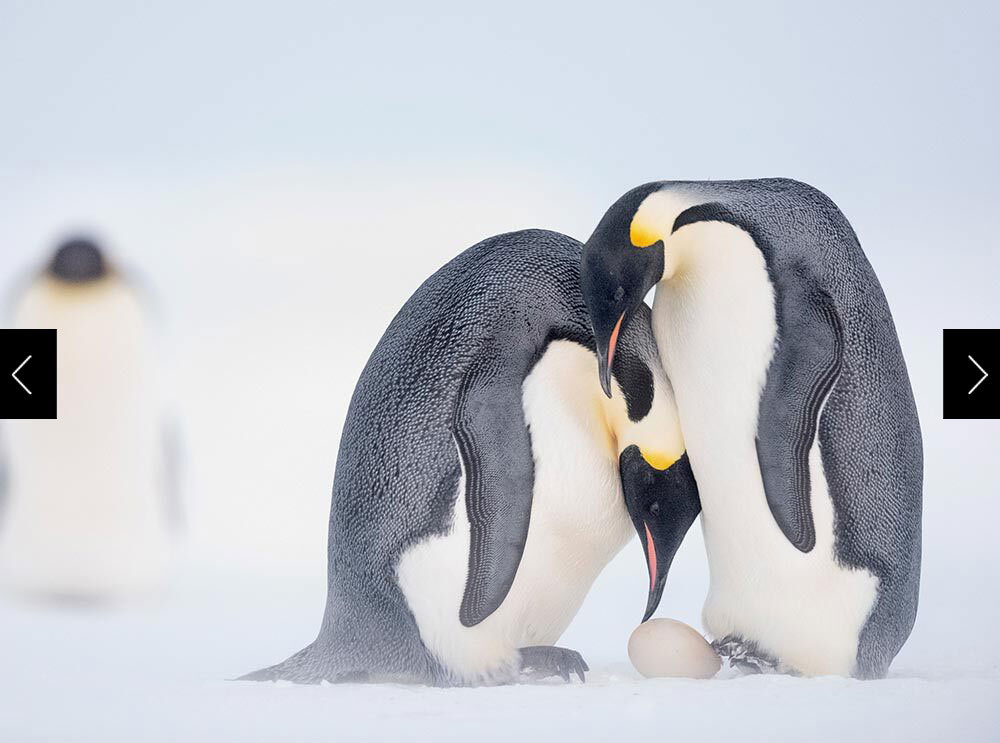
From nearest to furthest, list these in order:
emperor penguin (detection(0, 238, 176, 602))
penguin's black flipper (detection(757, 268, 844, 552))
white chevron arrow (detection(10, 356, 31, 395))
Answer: penguin's black flipper (detection(757, 268, 844, 552)) < white chevron arrow (detection(10, 356, 31, 395)) < emperor penguin (detection(0, 238, 176, 602))

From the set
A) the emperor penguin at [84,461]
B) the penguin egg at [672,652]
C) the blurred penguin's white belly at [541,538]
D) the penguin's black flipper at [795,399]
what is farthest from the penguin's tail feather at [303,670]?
the emperor penguin at [84,461]

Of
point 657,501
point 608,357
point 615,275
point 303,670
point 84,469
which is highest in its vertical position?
point 615,275

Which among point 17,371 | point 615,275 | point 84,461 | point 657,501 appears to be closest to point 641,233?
point 615,275

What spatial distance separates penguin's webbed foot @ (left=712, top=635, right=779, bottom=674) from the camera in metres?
2.23

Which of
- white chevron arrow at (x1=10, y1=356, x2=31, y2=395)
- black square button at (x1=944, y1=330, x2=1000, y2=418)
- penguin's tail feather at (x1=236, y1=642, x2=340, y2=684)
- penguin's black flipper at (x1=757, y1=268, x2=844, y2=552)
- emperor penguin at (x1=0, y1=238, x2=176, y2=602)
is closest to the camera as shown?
penguin's black flipper at (x1=757, y1=268, x2=844, y2=552)

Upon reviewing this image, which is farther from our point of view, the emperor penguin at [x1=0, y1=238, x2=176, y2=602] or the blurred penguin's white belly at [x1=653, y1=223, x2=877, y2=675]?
the emperor penguin at [x1=0, y1=238, x2=176, y2=602]

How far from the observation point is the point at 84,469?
3693 millimetres

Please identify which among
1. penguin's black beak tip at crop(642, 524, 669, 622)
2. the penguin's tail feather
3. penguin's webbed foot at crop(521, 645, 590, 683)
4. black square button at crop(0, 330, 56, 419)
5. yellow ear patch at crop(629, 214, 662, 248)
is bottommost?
the penguin's tail feather

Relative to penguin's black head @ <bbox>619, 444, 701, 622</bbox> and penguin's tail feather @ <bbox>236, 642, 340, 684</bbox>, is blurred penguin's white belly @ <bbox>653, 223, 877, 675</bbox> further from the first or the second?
penguin's tail feather @ <bbox>236, 642, 340, 684</bbox>

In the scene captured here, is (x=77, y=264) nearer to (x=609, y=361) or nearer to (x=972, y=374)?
(x=609, y=361)

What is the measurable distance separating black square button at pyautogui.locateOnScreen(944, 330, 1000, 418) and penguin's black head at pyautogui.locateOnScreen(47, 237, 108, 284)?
96.3 inches

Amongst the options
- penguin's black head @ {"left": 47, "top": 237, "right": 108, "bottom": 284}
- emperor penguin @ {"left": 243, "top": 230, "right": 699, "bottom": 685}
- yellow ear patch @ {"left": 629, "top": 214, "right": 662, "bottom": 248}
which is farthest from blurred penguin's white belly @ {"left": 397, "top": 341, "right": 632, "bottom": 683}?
penguin's black head @ {"left": 47, "top": 237, "right": 108, "bottom": 284}

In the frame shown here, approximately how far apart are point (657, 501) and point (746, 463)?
0.18 metres

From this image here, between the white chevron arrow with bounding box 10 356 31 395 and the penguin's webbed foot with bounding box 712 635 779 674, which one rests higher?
the white chevron arrow with bounding box 10 356 31 395
